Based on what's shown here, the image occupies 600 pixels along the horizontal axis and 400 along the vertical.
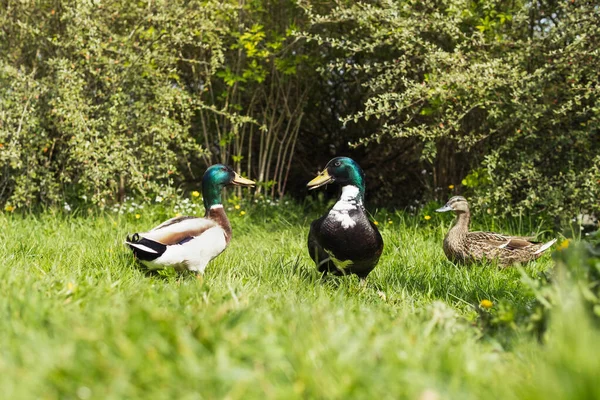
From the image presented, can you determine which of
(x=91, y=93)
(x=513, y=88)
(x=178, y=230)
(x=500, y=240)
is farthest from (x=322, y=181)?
(x=91, y=93)

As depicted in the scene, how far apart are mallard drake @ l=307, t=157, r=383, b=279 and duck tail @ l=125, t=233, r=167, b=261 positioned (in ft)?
3.20

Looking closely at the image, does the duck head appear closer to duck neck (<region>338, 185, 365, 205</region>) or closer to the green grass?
duck neck (<region>338, 185, 365, 205</region>)

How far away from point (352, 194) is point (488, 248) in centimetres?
133

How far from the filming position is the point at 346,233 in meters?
4.05

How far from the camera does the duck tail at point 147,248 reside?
4.06 m

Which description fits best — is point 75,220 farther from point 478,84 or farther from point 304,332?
point 304,332

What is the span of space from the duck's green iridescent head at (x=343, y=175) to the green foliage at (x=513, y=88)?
1414mm

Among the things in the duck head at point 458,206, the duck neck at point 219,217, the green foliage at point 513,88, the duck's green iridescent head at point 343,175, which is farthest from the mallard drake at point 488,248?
the duck neck at point 219,217

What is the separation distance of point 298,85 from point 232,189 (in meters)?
1.61

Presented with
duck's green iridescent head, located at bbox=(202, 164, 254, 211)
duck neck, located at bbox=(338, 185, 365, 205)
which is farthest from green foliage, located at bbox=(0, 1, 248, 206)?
duck neck, located at bbox=(338, 185, 365, 205)

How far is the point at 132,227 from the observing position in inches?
248

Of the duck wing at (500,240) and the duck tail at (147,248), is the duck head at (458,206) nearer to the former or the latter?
the duck wing at (500,240)

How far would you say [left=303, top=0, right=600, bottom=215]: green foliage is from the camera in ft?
19.1

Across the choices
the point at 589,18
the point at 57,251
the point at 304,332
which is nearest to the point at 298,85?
the point at 589,18
